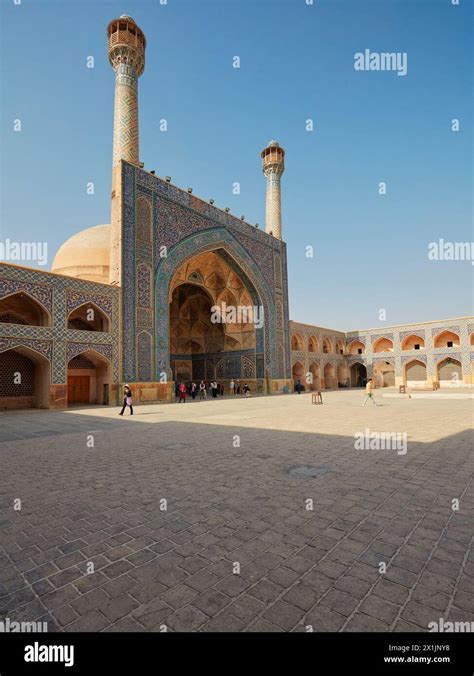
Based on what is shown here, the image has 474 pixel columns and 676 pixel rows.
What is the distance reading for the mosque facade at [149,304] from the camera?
12.9 m

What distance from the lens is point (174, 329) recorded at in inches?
990

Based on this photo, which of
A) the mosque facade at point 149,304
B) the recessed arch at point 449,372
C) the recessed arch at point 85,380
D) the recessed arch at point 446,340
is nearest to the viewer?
the mosque facade at point 149,304

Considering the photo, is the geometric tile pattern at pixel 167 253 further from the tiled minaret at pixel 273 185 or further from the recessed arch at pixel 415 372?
the recessed arch at pixel 415 372

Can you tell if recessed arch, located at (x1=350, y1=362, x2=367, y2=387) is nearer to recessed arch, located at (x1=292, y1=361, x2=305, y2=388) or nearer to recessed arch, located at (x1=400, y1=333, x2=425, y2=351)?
recessed arch, located at (x1=400, y1=333, x2=425, y2=351)

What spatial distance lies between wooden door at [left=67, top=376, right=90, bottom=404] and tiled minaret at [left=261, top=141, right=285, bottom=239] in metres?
15.2

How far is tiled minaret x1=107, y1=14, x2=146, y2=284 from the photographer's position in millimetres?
15023

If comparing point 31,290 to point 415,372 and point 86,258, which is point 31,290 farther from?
point 415,372

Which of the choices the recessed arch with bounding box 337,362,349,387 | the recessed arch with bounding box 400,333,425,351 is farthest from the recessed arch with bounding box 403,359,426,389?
the recessed arch with bounding box 337,362,349,387

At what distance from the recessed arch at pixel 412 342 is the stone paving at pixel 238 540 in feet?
92.8

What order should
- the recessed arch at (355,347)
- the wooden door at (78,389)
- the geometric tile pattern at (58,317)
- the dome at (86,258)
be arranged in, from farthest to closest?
the recessed arch at (355,347), the dome at (86,258), the wooden door at (78,389), the geometric tile pattern at (58,317)

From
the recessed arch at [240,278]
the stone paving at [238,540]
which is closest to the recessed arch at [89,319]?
the recessed arch at [240,278]

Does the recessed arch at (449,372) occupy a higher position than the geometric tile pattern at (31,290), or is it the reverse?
the geometric tile pattern at (31,290)

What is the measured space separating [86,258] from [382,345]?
2570cm
